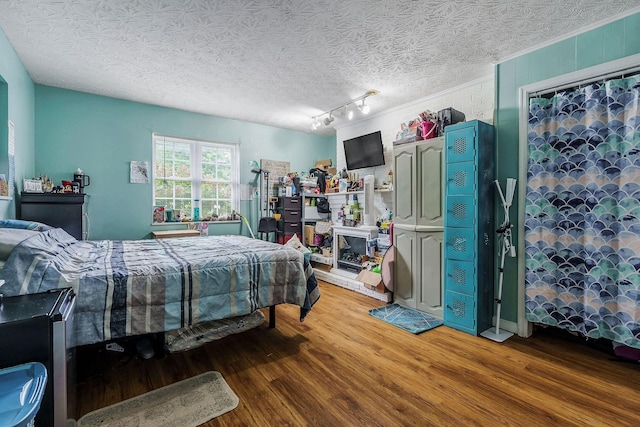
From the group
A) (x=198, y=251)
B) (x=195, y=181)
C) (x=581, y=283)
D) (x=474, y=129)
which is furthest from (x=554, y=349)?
(x=195, y=181)

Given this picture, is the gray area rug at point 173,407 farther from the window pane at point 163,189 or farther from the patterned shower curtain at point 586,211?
the window pane at point 163,189

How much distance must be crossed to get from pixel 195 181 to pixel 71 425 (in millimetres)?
3715

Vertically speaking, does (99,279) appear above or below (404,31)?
below

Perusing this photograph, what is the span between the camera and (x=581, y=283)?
2.36m

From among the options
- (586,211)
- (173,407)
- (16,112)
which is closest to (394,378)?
(173,407)

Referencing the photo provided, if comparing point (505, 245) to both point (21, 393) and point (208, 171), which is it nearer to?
point (21, 393)

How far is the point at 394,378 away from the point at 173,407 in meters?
1.41

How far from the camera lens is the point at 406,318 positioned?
120 inches

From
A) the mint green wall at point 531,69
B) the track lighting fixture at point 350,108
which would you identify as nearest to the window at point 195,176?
the track lighting fixture at point 350,108

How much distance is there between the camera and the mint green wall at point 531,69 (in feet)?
7.09

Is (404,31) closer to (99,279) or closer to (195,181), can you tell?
(99,279)

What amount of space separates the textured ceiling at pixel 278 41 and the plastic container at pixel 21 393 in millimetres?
2278

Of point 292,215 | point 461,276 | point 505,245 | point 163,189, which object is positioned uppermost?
point 163,189

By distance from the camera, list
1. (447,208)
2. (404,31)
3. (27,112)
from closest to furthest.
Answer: (404,31) → (447,208) → (27,112)
